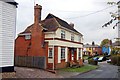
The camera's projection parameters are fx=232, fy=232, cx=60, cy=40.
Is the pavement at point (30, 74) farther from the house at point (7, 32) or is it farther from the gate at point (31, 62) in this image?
the gate at point (31, 62)

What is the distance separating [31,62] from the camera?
31.5m

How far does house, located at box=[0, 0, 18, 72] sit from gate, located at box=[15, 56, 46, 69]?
1316cm

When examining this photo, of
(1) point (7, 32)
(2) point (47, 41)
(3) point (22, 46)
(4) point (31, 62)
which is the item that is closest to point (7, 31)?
(1) point (7, 32)

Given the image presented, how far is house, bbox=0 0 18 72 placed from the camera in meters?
16.5

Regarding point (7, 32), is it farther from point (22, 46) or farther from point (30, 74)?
point (22, 46)

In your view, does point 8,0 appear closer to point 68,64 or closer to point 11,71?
point 11,71

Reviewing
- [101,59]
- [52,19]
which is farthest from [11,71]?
[101,59]

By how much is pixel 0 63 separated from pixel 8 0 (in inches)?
188

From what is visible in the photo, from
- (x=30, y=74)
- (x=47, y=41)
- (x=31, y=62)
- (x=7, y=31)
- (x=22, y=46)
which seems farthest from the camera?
(x=22, y=46)

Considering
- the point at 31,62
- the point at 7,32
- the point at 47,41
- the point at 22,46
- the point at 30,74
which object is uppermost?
the point at 47,41

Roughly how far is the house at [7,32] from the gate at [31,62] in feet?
43.2

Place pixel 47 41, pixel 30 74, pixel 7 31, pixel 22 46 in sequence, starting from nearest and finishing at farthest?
1. pixel 7 31
2. pixel 30 74
3. pixel 47 41
4. pixel 22 46

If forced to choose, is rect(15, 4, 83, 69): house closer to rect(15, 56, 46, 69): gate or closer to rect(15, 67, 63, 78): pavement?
rect(15, 56, 46, 69): gate

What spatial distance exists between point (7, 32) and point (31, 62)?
586 inches
